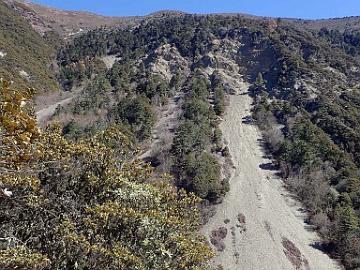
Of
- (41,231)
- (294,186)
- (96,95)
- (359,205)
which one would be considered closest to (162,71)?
(96,95)

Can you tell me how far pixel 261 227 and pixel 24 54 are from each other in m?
60.9

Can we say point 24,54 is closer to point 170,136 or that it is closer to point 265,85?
point 170,136

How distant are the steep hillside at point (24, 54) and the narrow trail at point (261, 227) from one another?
35.2 metres

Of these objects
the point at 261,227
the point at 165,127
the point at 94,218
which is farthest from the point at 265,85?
the point at 94,218

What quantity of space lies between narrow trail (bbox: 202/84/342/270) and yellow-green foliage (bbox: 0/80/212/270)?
2911 cm

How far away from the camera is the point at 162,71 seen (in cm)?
8975

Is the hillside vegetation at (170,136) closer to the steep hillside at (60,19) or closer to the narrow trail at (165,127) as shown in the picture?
the narrow trail at (165,127)

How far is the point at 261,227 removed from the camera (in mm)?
43219

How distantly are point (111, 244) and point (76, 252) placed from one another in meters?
0.66

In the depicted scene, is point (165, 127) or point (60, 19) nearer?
point (165, 127)

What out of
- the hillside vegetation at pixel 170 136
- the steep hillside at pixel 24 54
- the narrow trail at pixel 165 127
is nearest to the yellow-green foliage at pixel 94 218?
the hillside vegetation at pixel 170 136

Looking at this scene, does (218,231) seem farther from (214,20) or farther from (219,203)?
(214,20)

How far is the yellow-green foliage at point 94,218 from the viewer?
341 inches

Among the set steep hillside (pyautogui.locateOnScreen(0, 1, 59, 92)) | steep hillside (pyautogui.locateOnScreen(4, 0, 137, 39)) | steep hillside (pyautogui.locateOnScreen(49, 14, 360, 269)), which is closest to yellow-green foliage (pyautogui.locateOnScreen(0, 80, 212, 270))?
steep hillside (pyautogui.locateOnScreen(49, 14, 360, 269))
